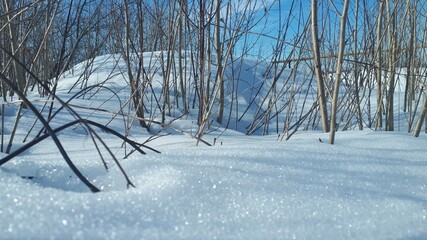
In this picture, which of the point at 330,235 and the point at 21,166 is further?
the point at 21,166

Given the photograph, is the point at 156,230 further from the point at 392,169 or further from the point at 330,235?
the point at 392,169

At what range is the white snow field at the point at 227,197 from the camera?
0.40 metres

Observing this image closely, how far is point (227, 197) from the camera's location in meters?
0.50

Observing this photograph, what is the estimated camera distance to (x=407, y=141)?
1.00 m

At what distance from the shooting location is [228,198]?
0.50 metres

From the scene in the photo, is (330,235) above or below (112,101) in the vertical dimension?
below

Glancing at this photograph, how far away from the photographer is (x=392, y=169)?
2.27 ft

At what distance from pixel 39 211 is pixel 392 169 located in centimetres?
54

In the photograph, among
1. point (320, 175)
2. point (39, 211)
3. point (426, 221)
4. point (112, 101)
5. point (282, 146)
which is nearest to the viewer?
point (39, 211)

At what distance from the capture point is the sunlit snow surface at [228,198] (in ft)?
1.31

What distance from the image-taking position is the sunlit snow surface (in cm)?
40

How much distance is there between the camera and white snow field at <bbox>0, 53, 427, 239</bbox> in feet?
1.32

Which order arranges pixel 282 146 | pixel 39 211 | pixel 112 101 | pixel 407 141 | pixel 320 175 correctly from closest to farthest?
pixel 39 211 → pixel 320 175 → pixel 282 146 → pixel 407 141 → pixel 112 101

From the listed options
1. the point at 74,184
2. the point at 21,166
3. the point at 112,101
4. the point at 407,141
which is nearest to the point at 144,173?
the point at 74,184
